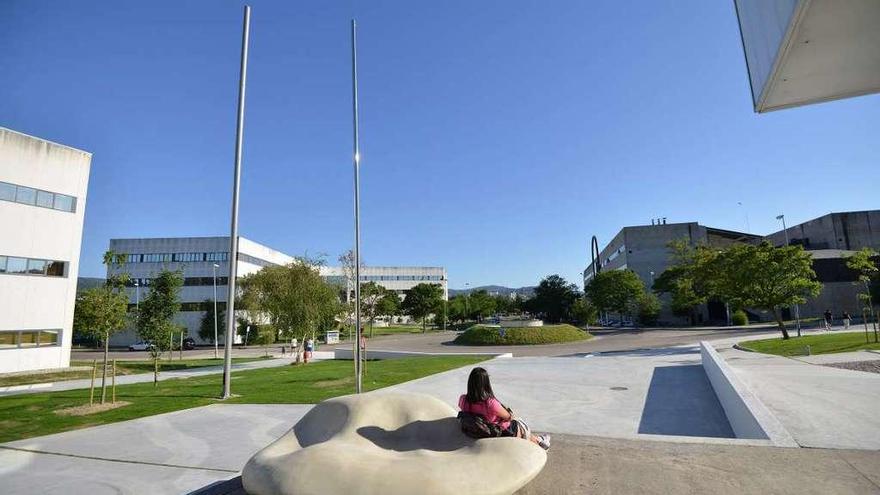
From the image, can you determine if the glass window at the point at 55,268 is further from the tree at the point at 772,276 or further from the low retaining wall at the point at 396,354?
the tree at the point at 772,276

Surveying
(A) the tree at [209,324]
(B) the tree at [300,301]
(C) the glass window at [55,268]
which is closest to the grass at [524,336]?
(B) the tree at [300,301]

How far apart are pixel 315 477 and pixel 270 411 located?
778cm

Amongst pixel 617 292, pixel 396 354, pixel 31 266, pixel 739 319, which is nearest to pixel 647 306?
pixel 617 292

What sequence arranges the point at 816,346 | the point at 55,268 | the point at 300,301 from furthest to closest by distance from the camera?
the point at 300,301
the point at 55,268
the point at 816,346

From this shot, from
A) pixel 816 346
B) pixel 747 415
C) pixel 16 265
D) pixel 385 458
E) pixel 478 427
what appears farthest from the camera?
pixel 16 265

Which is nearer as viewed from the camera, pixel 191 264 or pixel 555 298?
pixel 191 264

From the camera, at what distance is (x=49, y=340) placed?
24812 millimetres

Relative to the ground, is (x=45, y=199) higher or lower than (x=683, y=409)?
higher

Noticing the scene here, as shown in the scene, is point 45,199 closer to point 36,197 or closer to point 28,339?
point 36,197

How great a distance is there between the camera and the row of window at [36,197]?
2320 centimetres

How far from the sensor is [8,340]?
23.1m

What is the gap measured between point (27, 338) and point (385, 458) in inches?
1173

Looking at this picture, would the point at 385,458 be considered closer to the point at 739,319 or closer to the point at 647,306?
the point at 739,319

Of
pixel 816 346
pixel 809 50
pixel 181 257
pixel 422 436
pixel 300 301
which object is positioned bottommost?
pixel 816 346
